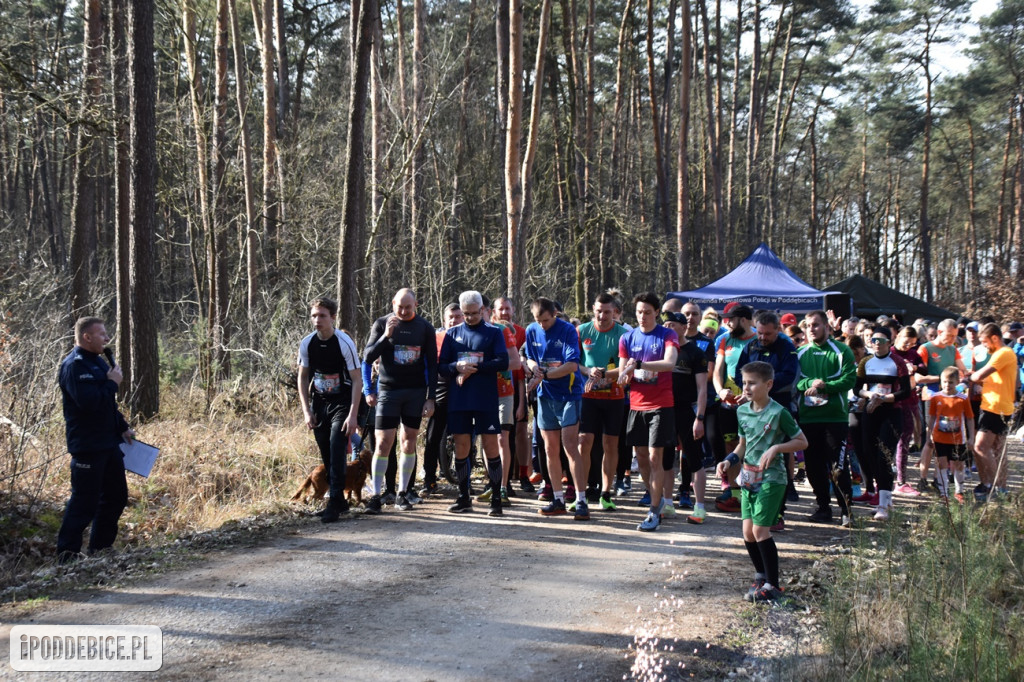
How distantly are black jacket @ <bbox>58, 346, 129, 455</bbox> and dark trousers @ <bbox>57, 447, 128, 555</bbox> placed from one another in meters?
0.11

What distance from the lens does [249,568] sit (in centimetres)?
659

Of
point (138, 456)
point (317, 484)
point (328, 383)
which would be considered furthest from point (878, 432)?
point (138, 456)

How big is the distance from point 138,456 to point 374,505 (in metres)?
2.37

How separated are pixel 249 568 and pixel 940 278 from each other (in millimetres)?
62738

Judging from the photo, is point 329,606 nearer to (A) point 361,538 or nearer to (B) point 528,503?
(A) point 361,538

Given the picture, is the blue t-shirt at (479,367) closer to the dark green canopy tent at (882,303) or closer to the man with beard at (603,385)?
the man with beard at (603,385)

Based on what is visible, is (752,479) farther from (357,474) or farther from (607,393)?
(357,474)

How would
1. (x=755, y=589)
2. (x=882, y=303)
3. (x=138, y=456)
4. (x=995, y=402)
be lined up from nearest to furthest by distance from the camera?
(x=755, y=589) < (x=138, y=456) < (x=995, y=402) < (x=882, y=303)

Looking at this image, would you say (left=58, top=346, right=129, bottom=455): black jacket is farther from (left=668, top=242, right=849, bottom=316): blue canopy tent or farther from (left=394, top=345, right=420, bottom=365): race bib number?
(left=668, top=242, right=849, bottom=316): blue canopy tent

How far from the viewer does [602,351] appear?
29.1 ft

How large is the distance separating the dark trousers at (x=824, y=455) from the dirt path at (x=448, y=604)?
878mm

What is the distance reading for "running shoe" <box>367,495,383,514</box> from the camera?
8.72m

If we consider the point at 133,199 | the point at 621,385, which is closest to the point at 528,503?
the point at 621,385

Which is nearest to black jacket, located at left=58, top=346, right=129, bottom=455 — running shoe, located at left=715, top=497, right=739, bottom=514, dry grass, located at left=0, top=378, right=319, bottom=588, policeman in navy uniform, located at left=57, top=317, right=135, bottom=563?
policeman in navy uniform, located at left=57, top=317, right=135, bottom=563
